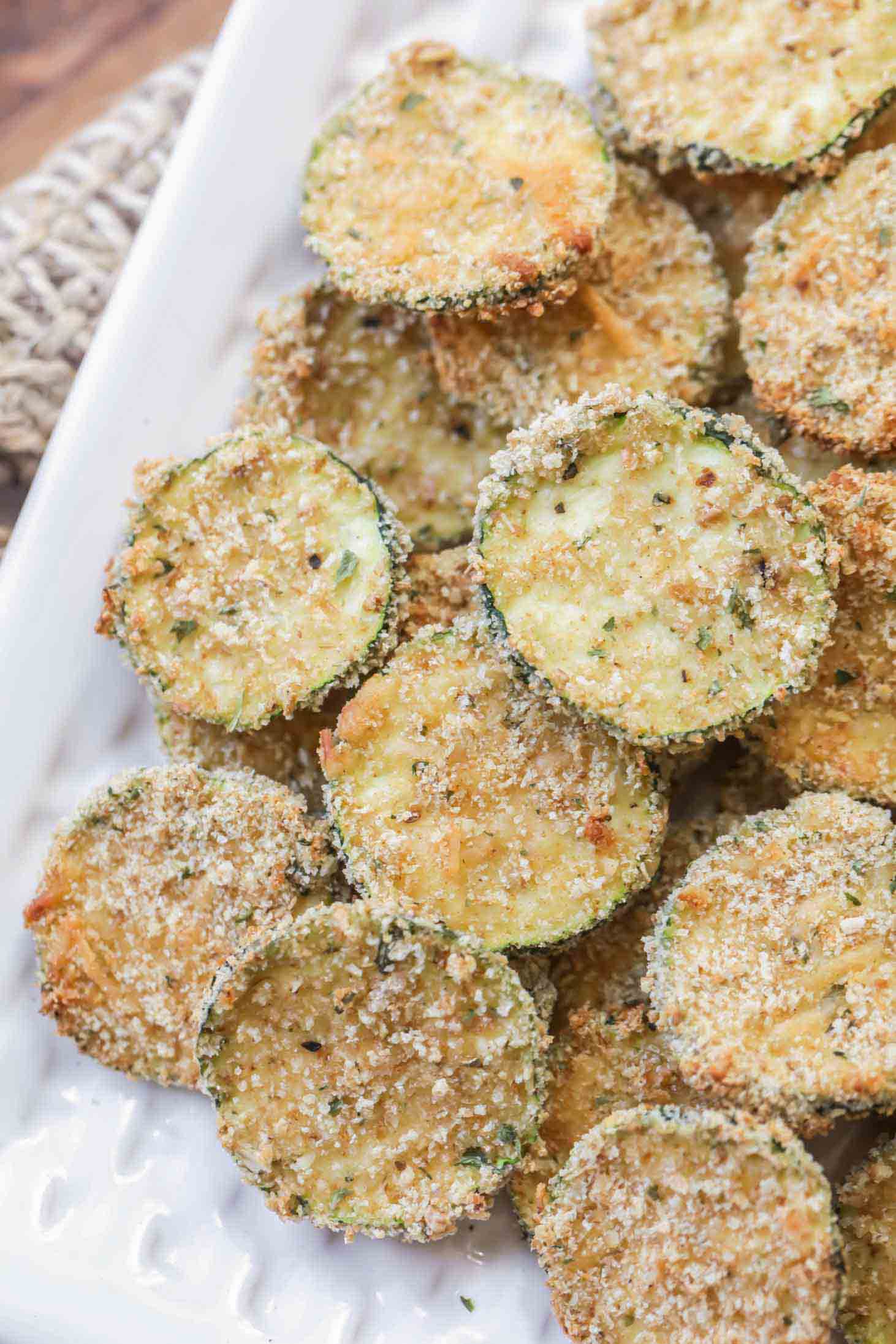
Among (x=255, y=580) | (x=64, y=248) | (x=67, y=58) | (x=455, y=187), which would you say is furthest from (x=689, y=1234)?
(x=67, y=58)

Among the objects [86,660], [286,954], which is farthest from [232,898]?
[86,660]

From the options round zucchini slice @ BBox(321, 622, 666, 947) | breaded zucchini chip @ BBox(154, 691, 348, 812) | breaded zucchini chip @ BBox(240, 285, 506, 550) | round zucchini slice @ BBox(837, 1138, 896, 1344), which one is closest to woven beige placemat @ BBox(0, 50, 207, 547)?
breaded zucchini chip @ BBox(240, 285, 506, 550)

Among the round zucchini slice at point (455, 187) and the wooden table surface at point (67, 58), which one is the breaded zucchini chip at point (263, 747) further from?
the wooden table surface at point (67, 58)

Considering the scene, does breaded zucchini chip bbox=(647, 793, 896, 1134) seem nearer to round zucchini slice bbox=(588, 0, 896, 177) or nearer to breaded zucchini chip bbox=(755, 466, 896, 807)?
breaded zucchini chip bbox=(755, 466, 896, 807)

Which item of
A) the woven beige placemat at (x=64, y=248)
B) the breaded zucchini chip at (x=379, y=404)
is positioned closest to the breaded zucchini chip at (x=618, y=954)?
the breaded zucchini chip at (x=379, y=404)

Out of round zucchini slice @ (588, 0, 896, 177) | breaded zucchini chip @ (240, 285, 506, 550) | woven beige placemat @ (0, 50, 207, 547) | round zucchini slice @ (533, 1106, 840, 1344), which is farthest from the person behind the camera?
woven beige placemat @ (0, 50, 207, 547)

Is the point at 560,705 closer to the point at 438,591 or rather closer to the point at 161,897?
the point at 438,591
